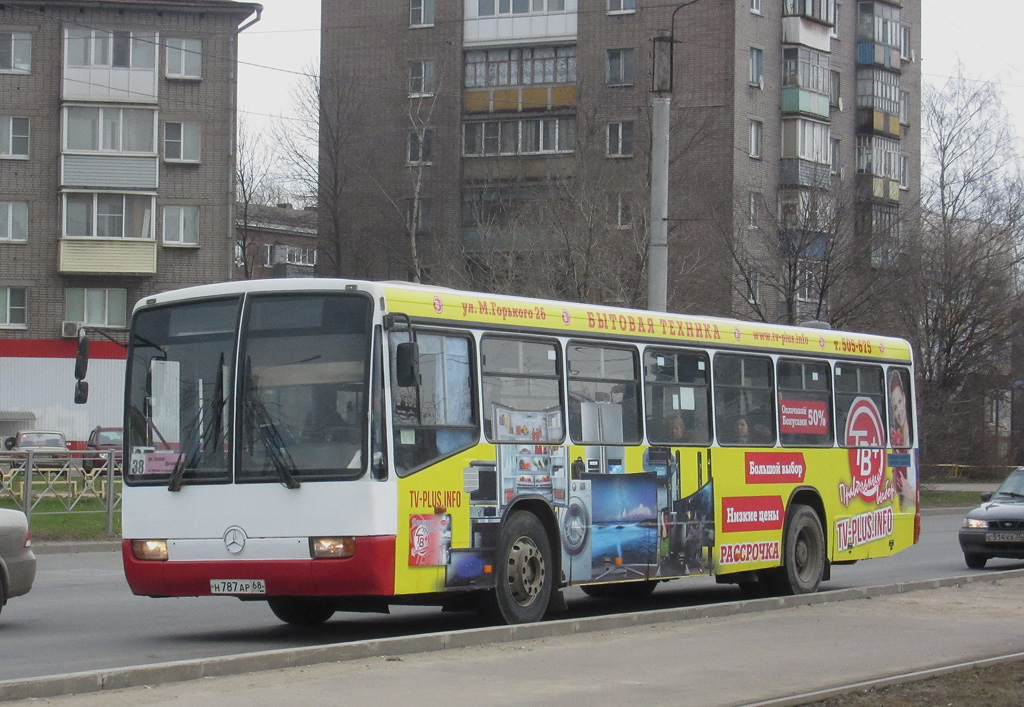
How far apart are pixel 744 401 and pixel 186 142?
133 feet

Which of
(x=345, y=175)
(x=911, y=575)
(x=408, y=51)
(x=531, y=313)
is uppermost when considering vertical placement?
(x=408, y=51)

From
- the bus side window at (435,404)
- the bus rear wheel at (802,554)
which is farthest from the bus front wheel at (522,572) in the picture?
the bus rear wheel at (802,554)

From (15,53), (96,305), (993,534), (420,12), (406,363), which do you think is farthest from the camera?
(420,12)

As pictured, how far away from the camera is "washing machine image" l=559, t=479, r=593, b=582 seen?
1327cm

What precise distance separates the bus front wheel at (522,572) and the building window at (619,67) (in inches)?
1812

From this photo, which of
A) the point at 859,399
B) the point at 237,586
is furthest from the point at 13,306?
the point at 237,586

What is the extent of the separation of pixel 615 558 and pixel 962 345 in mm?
38410

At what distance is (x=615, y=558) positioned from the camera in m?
13.9

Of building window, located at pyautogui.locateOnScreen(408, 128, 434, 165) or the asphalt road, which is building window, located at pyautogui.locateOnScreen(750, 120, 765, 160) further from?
the asphalt road

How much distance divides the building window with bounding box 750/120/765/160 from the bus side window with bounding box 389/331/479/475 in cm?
4565

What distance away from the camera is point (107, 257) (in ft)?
172

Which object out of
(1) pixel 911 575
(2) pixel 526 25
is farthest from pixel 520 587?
(2) pixel 526 25

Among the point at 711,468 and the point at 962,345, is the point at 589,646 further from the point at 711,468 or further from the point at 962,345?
the point at 962,345

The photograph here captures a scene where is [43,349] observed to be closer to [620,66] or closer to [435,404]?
[620,66]
